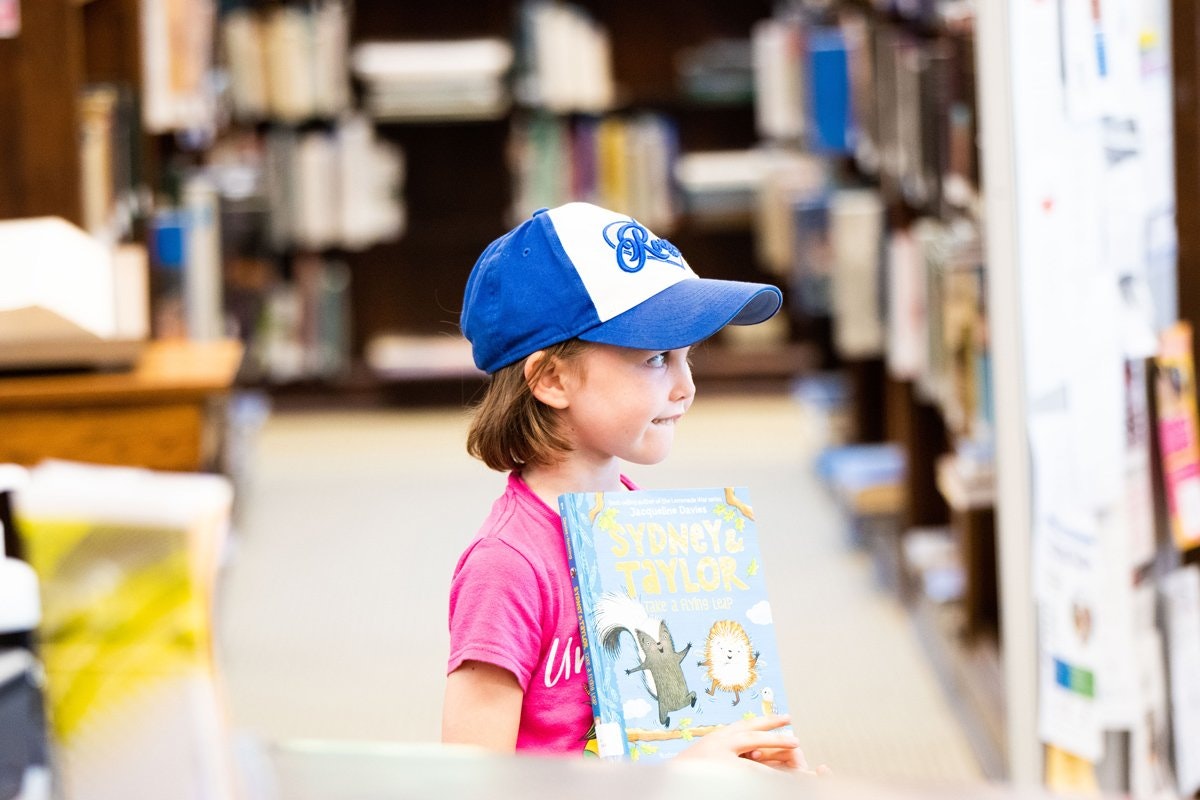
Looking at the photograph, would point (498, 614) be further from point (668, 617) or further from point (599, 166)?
point (599, 166)

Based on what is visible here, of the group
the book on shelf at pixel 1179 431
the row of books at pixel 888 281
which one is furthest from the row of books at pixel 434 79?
the book on shelf at pixel 1179 431

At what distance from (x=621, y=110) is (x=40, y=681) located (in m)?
5.69

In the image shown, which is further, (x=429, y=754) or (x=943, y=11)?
(x=943, y=11)

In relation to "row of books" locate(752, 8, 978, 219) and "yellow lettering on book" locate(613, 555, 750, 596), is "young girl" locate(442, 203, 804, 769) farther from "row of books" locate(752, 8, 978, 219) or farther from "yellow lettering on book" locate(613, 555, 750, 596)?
"row of books" locate(752, 8, 978, 219)

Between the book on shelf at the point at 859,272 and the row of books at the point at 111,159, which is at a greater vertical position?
the row of books at the point at 111,159

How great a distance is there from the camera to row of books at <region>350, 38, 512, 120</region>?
5859 millimetres

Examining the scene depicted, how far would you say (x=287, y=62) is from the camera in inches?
229

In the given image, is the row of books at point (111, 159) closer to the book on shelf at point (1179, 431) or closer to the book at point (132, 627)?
the book on shelf at point (1179, 431)

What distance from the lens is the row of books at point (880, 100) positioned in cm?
302

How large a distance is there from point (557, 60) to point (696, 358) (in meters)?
1.19

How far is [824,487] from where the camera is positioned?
4871 mm

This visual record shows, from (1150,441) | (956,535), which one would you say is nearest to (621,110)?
(956,535)

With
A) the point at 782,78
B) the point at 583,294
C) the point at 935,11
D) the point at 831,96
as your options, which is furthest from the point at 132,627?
the point at 782,78

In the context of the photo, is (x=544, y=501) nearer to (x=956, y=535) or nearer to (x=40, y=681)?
(x=40, y=681)
